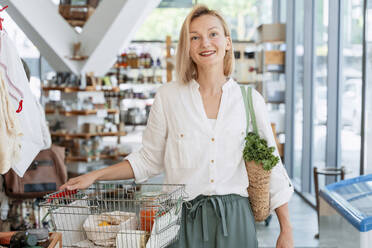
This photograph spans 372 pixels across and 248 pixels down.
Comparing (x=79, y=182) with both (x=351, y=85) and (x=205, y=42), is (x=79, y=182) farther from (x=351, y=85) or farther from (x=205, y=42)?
(x=351, y=85)

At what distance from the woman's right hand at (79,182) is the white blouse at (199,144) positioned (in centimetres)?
25

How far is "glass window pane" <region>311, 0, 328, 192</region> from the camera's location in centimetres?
650

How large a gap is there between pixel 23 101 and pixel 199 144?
1.24 meters

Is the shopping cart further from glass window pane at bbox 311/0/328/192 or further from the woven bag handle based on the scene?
glass window pane at bbox 311/0/328/192

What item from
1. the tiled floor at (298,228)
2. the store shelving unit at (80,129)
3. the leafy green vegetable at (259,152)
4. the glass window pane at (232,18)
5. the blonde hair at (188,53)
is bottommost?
the tiled floor at (298,228)

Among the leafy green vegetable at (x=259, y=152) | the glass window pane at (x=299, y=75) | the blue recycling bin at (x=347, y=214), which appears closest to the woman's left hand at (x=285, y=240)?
the leafy green vegetable at (x=259, y=152)

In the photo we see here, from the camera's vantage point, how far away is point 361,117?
191 inches

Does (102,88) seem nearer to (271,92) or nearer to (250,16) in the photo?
(271,92)

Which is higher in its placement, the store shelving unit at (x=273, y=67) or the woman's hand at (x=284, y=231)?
the store shelving unit at (x=273, y=67)

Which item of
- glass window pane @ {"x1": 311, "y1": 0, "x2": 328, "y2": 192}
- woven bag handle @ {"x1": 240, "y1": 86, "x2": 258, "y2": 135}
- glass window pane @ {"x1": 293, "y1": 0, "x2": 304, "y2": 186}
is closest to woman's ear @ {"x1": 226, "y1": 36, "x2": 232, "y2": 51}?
woven bag handle @ {"x1": 240, "y1": 86, "x2": 258, "y2": 135}

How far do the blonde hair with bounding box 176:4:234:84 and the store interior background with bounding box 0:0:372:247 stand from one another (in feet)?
9.37

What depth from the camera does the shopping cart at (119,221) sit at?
163cm

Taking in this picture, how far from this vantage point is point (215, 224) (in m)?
2.05

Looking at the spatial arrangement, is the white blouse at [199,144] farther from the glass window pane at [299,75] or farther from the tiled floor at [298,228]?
the glass window pane at [299,75]
